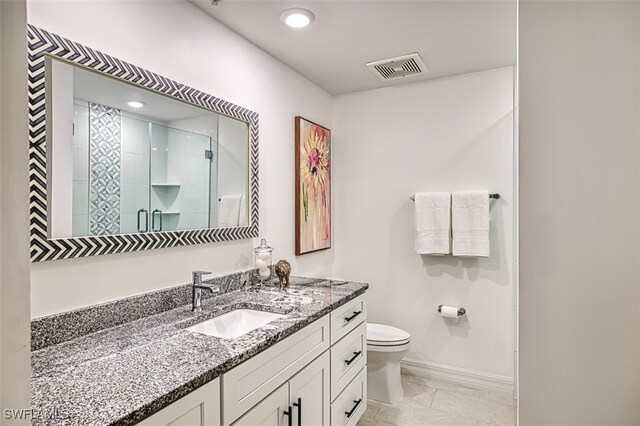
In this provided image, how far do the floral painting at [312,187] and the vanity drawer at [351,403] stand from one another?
3.15ft

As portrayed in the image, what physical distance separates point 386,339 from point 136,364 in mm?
1839

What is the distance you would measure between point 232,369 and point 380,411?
1652 mm

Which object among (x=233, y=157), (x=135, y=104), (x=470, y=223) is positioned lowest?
(x=470, y=223)

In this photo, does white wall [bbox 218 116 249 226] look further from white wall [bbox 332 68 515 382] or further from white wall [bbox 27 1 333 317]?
white wall [bbox 332 68 515 382]

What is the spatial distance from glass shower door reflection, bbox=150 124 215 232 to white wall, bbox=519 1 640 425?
57.7 inches

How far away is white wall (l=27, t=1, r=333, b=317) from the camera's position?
49.1 inches

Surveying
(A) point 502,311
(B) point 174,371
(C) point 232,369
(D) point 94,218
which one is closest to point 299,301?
(C) point 232,369

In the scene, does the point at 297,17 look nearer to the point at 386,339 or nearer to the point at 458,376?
the point at 386,339

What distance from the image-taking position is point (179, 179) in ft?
5.59

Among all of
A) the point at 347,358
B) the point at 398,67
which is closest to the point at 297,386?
the point at 347,358

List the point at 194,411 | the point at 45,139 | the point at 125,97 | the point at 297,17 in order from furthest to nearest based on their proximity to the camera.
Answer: the point at 297,17, the point at 125,97, the point at 45,139, the point at 194,411

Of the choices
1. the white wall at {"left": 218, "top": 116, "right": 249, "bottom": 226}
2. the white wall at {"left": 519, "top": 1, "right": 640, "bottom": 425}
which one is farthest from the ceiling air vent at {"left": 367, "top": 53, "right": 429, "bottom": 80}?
the white wall at {"left": 519, "top": 1, "right": 640, "bottom": 425}

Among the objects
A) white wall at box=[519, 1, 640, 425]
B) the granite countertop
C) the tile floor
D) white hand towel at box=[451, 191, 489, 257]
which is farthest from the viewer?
white hand towel at box=[451, 191, 489, 257]

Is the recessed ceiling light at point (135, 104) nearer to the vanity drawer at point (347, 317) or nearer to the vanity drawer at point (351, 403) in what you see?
the vanity drawer at point (347, 317)
